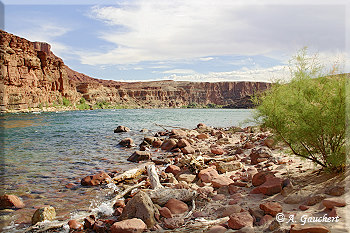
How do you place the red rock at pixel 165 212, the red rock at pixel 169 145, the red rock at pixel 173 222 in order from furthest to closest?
the red rock at pixel 169 145 → the red rock at pixel 165 212 → the red rock at pixel 173 222

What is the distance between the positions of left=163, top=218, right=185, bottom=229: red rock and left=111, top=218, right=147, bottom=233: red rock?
0.40 meters

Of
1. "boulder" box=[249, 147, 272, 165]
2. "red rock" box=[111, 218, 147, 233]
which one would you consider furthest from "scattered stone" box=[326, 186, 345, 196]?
"boulder" box=[249, 147, 272, 165]

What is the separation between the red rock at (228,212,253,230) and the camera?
367cm

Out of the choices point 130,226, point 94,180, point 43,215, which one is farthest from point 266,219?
point 94,180

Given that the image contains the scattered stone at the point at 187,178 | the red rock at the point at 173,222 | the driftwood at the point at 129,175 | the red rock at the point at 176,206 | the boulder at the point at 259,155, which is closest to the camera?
the red rock at the point at 173,222

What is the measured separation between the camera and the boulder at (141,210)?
14.0ft

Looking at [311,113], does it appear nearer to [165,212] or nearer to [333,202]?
[333,202]

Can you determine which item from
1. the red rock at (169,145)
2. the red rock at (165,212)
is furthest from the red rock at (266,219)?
the red rock at (169,145)

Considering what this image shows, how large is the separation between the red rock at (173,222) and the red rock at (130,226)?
40 centimetres

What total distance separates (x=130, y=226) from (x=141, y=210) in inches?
16.7

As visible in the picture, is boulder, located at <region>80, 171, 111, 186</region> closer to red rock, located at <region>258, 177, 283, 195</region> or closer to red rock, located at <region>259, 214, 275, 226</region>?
red rock, located at <region>258, 177, 283, 195</region>

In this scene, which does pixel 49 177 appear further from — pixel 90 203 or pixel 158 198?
pixel 158 198

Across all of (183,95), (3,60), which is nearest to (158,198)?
(3,60)

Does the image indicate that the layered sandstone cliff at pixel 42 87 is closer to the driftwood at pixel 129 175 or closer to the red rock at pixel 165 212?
the driftwood at pixel 129 175
